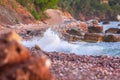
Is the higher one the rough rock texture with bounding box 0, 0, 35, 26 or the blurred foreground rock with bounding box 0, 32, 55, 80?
the rough rock texture with bounding box 0, 0, 35, 26

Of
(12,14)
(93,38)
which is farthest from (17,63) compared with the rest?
(12,14)

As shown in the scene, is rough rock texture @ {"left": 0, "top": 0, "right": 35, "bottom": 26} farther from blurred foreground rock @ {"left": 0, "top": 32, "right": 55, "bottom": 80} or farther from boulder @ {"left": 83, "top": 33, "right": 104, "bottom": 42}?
blurred foreground rock @ {"left": 0, "top": 32, "right": 55, "bottom": 80}

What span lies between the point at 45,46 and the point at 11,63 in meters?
17.9

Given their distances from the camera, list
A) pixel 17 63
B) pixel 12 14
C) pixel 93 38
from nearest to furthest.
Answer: pixel 17 63, pixel 93 38, pixel 12 14

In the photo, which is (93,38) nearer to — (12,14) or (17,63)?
(12,14)

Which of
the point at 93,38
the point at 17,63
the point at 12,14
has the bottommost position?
the point at 17,63

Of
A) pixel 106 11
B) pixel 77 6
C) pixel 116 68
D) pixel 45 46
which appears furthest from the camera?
pixel 106 11

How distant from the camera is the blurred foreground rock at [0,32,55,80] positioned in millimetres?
6055

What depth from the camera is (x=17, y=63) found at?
6.22 m

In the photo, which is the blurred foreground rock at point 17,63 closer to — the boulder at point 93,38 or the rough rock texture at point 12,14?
the boulder at point 93,38

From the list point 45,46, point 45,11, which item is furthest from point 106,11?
point 45,46

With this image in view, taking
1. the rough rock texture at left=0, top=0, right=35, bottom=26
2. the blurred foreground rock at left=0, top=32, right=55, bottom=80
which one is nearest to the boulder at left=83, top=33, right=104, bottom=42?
the rough rock texture at left=0, top=0, right=35, bottom=26

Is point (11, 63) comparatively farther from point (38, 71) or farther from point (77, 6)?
point (77, 6)

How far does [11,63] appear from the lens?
6152mm
